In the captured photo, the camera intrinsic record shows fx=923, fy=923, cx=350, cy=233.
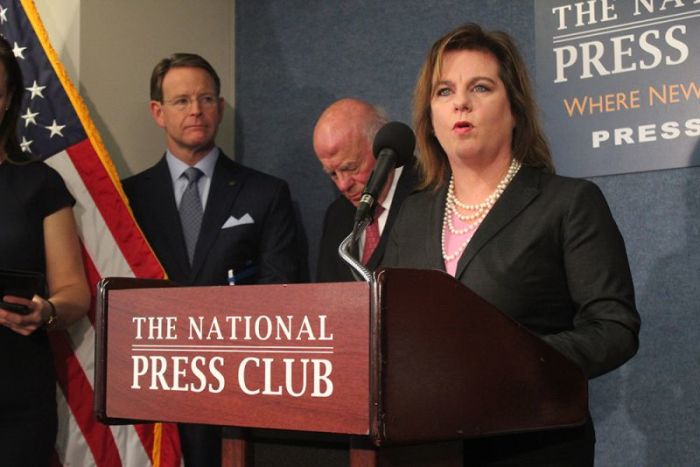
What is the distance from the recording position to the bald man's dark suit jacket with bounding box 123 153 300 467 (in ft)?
9.82

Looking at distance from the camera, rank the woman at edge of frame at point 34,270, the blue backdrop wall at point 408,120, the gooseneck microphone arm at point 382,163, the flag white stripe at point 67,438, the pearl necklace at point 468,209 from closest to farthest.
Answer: the gooseneck microphone arm at point 382,163, the pearl necklace at point 468,209, the woman at edge of frame at point 34,270, the flag white stripe at point 67,438, the blue backdrop wall at point 408,120

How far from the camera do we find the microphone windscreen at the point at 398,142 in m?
1.39

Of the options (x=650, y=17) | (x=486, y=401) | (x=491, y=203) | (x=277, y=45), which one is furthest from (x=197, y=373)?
(x=277, y=45)

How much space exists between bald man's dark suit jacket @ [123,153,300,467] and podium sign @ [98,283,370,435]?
5.72ft

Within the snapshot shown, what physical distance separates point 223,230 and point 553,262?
177 centimetres

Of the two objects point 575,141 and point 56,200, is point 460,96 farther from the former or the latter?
point 575,141

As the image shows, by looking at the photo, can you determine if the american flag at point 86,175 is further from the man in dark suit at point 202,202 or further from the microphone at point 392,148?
the microphone at point 392,148

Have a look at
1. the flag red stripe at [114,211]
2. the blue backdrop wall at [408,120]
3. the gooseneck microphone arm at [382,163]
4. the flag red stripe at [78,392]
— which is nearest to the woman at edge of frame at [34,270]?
the flag red stripe at [78,392]

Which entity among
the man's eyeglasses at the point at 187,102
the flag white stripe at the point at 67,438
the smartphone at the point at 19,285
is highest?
the man's eyeglasses at the point at 187,102

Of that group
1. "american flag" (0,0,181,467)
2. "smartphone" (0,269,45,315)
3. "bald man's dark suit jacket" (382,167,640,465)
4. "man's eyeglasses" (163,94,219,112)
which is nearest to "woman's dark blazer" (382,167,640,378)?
"bald man's dark suit jacket" (382,167,640,465)

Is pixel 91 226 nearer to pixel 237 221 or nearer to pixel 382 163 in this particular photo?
pixel 237 221

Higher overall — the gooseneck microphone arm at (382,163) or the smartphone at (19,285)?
the gooseneck microphone arm at (382,163)

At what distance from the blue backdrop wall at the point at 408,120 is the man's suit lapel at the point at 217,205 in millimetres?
568

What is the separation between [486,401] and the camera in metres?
1.07
